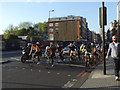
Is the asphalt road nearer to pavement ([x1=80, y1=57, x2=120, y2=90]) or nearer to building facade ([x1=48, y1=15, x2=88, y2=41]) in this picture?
pavement ([x1=80, y1=57, x2=120, y2=90])

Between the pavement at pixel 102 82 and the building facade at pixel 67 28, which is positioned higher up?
the building facade at pixel 67 28

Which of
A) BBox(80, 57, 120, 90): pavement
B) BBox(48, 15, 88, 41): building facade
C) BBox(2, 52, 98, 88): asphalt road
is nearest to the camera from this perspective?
BBox(80, 57, 120, 90): pavement

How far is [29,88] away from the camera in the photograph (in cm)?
486

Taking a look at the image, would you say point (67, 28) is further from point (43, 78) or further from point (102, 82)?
point (102, 82)

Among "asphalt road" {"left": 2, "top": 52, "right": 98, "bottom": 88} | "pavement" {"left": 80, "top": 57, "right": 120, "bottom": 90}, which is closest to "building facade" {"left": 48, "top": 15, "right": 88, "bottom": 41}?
"asphalt road" {"left": 2, "top": 52, "right": 98, "bottom": 88}

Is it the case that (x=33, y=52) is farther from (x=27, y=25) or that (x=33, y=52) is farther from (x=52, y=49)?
(x=27, y=25)

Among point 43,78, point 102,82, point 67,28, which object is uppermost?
point 67,28

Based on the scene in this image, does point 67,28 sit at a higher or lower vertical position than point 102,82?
higher

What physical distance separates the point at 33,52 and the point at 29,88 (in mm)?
6062

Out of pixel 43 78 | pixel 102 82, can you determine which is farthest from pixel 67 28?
pixel 102 82

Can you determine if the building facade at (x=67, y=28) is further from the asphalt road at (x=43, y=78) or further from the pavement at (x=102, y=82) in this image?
the pavement at (x=102, y=82)

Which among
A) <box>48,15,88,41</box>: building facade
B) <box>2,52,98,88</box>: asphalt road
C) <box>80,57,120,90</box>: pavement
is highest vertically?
<box>48,15,88,41</box>: building facade

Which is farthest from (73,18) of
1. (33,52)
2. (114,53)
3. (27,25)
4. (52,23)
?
(114,53)

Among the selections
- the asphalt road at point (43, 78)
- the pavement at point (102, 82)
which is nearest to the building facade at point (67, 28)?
the asphalt road at point (43, 78)
